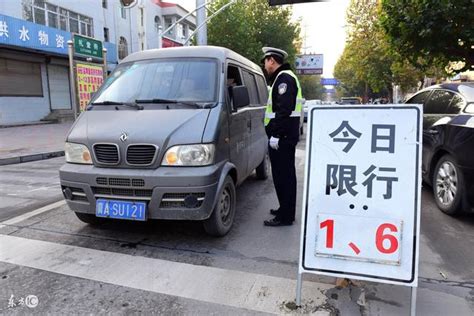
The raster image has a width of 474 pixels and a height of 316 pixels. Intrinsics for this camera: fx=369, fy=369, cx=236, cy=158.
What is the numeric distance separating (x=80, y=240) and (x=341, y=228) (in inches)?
105

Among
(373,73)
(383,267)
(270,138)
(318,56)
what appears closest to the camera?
(383,267)

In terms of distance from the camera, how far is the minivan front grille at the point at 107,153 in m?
3.42

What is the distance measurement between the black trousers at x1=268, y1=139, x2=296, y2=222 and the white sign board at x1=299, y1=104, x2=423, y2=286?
139 centimetres

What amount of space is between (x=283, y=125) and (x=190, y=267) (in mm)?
1735

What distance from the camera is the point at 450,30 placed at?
6418mm

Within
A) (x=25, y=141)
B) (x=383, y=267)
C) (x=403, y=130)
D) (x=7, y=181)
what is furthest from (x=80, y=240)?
(x=25, y=141)

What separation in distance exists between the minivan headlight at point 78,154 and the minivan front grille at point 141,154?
1.61ft

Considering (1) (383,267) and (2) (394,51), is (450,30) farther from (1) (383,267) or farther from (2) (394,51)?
(1) (383,267)

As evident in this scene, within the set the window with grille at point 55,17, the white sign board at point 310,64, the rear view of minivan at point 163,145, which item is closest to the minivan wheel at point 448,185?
the rear view of minivan at point 163,145

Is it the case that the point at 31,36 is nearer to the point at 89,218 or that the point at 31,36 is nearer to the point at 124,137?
the point at 89,218

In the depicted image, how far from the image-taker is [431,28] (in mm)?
6480

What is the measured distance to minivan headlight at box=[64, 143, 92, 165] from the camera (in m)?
3.59

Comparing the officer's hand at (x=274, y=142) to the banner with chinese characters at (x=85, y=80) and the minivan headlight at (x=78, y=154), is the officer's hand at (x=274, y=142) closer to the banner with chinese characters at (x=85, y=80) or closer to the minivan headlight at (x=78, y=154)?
the minivan headlight at (x=78, y=154)

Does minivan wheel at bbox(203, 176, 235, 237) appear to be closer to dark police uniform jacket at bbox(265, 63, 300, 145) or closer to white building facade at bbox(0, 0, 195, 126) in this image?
dark police uniform jacket at bbox(265, 63, 300, 145)
